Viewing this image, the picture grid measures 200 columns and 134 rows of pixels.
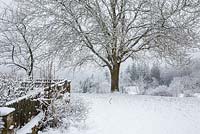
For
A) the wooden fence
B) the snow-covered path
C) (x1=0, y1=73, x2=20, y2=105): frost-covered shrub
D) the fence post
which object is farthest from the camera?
the snow-covered path

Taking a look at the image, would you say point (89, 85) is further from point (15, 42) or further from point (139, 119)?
point (139, 119)

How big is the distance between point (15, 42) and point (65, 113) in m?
13.4

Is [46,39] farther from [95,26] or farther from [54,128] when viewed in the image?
[54,128]

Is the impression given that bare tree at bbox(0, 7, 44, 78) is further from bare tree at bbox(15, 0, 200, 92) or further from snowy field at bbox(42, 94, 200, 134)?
snowy field at bbox(42, 94, 200, 134)

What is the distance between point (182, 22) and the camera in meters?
15.2

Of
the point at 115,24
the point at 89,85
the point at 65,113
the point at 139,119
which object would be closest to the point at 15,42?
the point at 115,24

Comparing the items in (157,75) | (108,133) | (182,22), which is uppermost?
(182,22)

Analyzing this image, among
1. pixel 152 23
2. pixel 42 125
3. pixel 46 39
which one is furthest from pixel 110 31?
pixel 42 125

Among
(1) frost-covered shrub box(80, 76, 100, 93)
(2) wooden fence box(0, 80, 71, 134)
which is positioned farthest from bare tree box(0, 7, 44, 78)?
(2) wooden fence box(0, 80, 71, 134)

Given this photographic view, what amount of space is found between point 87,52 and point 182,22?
585 cm

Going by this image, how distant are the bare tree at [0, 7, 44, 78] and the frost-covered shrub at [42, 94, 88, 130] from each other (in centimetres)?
1061

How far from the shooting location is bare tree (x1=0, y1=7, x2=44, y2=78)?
61.7 feet

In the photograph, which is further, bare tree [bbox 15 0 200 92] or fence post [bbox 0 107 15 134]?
bare tree [bbox 15 0 200 92]

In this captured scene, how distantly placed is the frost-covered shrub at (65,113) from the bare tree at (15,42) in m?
10.6
